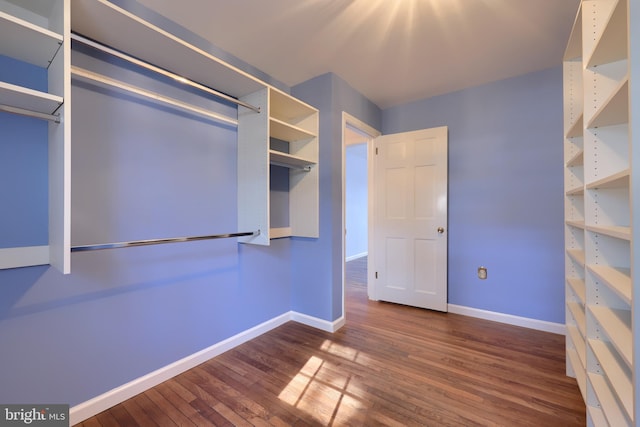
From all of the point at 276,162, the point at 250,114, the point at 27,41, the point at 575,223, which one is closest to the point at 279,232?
the point at 276,162

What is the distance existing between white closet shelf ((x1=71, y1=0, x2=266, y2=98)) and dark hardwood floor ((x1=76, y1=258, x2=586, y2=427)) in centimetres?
206

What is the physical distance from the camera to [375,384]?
175 centimetres

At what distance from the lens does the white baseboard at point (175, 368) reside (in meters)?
1.46

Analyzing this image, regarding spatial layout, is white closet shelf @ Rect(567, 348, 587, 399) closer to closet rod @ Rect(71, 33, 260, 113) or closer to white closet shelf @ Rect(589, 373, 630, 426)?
white closet shelf @ Rect(589, 373, 630, 426)

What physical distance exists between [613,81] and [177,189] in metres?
2.45

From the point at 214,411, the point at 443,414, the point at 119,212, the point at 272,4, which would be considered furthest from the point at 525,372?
the point at 272,4

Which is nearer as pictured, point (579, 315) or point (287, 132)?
point (579, 315)

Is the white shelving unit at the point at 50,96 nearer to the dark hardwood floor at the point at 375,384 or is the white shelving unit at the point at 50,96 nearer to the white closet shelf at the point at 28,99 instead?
the white closet shelf at the point at 28,99

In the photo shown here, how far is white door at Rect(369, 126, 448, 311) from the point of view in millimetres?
2943

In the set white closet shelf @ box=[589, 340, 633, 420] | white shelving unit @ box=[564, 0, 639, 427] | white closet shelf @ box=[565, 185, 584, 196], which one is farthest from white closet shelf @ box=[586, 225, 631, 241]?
white closet shelf @ box=[589, 340, 633, 420]

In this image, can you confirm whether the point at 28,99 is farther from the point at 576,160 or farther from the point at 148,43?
the point at 576,160

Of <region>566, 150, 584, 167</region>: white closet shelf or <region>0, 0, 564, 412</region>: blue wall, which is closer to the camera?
<region>0, 0, 564, 412</region>: blue wall

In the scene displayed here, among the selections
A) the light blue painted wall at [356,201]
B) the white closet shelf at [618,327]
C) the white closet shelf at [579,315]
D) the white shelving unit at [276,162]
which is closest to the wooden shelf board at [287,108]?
the white shelving unit at [276,162]

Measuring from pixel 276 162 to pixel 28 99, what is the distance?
147 centimetres
